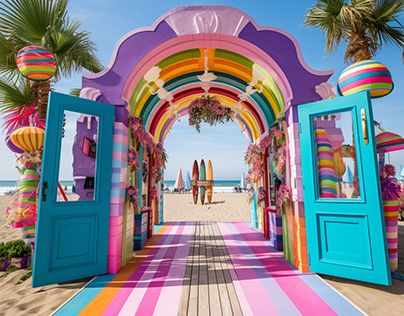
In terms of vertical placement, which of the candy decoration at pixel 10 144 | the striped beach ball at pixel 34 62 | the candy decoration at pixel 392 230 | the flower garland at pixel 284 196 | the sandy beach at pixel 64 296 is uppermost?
the striped beach ball at pixel 34 62

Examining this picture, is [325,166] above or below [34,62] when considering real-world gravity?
below

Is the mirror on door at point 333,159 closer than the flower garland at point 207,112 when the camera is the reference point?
Yes

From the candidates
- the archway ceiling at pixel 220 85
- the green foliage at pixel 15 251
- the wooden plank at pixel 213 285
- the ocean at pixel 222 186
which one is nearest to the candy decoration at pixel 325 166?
the archway ceiling at pixel 220 85

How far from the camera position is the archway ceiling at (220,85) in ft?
14.8

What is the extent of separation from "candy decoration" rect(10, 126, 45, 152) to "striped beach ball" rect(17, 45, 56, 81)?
0.86 metres

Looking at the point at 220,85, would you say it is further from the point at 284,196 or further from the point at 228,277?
the point at 228,277

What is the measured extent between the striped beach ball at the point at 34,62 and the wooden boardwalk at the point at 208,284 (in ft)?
12.9

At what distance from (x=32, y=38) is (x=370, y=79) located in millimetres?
5865

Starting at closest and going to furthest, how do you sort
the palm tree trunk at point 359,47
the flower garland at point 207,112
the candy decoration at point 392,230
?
the candy decoration at point 392,230 < the palm tree trunk at point 359,47 < the flower garland at point 207,112

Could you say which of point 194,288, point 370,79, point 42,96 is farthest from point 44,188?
point 370,79

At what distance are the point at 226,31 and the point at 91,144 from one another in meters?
3.32

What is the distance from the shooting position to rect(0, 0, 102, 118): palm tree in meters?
3.91

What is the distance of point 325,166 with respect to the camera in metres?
3.54

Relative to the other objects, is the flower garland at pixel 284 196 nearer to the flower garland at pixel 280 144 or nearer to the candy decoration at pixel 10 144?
the flower garland at pixel 280 144
